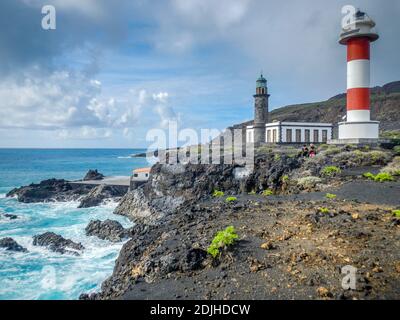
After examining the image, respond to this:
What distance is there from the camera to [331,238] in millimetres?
9734

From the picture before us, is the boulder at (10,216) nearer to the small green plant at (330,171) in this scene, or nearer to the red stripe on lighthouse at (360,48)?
the small green plant at (330,171)

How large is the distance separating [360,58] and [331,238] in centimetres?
2177

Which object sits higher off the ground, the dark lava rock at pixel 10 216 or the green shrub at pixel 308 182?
the green shrub at pixel 308 182

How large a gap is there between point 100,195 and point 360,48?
109 feet

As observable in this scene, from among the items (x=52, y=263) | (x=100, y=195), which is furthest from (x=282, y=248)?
(x=100, y=195)

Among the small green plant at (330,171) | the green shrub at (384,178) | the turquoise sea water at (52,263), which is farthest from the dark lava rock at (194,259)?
the small green plant at (330,171)

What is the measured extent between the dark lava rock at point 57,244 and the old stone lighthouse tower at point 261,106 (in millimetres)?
30036

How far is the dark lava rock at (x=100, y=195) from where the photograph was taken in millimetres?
40250

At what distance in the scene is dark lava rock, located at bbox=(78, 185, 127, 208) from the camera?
40250 mm

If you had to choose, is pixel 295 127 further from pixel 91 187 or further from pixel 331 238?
pixel 331 238

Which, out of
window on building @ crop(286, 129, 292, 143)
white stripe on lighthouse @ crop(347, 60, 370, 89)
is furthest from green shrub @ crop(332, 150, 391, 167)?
window on building @ crop(286, 129, 292, 143)

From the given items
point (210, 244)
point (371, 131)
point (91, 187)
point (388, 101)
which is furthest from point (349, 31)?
point (388, 101)

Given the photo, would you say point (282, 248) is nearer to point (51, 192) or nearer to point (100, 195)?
point (100, 195)

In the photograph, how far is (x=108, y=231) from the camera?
2544 centimetres
